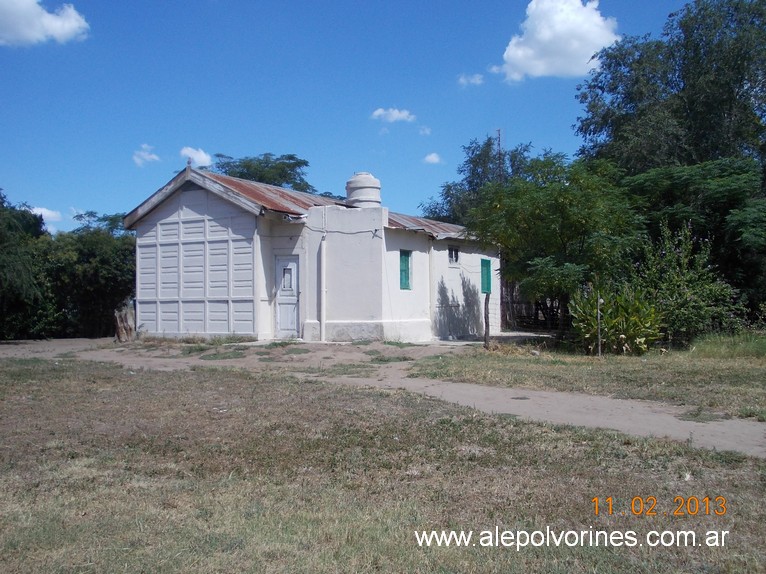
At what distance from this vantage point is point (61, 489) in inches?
230

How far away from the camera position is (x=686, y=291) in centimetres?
1642

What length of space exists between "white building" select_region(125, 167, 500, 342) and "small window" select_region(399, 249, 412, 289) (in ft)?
0.10

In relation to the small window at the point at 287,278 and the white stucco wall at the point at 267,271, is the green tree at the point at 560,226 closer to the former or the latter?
the white stucco wall at the point at 267,271

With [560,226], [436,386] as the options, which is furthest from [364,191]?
[436,386]

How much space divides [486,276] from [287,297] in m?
8.49

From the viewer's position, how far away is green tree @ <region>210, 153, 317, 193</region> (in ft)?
146

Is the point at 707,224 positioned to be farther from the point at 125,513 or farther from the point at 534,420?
the point at 125,513

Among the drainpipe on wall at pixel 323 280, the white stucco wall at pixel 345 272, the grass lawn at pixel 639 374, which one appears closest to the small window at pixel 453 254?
the white stucco wall at pixel 345 272

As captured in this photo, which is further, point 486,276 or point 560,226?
point 486,276

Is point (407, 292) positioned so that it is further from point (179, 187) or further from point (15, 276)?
point (15, 276)

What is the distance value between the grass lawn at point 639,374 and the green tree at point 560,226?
2136 mm

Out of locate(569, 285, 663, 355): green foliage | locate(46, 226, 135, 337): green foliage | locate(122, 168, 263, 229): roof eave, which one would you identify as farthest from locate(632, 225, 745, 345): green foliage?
locate(46, 226, 135, 337): green foliage

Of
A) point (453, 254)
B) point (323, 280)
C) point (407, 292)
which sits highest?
point (453, 254)

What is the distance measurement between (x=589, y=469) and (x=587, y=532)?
5.25 ft
